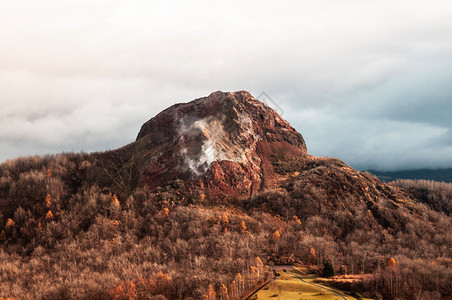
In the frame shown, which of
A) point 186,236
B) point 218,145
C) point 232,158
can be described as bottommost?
point 186,236

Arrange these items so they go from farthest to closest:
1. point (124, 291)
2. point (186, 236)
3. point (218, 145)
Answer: point (218, 145) → point (186, 236) → point (124, 291)

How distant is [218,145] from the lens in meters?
76.0

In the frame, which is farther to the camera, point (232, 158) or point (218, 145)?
point (218, 145)

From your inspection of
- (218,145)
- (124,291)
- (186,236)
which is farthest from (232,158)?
(124,291)

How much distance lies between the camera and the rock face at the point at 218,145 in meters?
69.7

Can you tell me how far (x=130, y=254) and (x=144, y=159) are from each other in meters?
30.9

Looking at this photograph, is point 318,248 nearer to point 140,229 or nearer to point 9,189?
point 140,229

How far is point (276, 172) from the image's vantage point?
Result: 3214 inches

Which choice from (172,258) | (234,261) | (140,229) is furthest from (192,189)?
(234,261)

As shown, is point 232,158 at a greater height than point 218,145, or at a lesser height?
lesser

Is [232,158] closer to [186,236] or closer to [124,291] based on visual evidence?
[186,236]

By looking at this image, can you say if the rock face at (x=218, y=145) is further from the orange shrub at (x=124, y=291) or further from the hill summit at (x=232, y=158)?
the orange shrub at (x=124, y=291)

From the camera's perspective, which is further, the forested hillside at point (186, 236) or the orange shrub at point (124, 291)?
the forested hillside at point (186, 236)

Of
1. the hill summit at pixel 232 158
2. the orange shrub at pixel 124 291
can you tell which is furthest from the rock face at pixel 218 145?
the orange shrub at pixel 124 291
